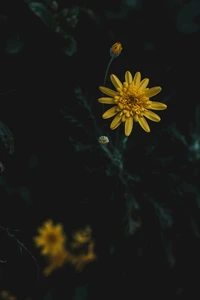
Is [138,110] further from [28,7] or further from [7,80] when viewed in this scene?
[28,7]

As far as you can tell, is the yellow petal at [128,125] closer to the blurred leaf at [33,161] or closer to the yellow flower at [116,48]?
the yellow flower at [116,48]

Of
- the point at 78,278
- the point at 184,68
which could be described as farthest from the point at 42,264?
the point at 184,68

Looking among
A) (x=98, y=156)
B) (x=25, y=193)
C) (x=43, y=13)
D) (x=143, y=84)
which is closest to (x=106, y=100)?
(x=143, y=84)

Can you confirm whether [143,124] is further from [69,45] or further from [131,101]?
[69,45]

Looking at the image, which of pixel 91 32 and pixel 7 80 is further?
pixel 91 32

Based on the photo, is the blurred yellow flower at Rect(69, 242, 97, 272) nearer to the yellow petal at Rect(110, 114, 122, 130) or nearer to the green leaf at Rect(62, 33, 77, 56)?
the yellow petal at Rect(110, 114, 122, 130)

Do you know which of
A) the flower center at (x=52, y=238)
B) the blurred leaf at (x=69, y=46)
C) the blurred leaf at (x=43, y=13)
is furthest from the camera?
the flower center at (x=52, y=238)

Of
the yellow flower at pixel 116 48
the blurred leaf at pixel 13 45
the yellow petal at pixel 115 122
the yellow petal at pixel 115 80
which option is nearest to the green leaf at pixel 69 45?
the blurred leaf at pixel 13 45
